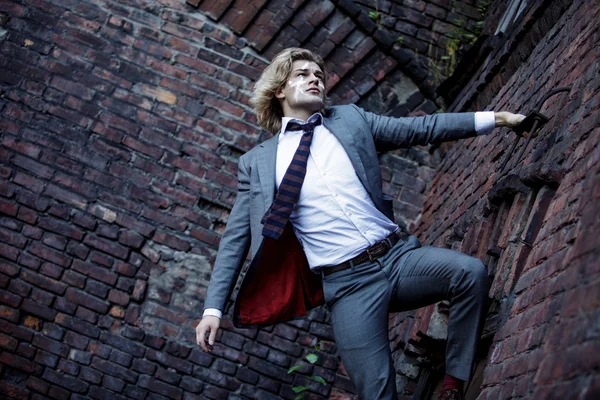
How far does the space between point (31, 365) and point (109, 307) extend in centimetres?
54

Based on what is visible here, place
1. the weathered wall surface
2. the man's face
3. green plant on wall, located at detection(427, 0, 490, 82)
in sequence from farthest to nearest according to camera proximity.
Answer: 1. green plant on wall, located at detection(427, 0, 490, 82)
2. the weathered wall surface
3. the man's face

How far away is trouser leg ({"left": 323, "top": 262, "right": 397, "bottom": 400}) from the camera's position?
2.36m

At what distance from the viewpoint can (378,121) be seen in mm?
2750

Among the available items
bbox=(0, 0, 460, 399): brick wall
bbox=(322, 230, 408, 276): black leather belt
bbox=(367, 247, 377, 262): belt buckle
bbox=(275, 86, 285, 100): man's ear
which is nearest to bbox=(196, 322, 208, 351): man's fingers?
bbox=(322, 230, 408, 276): black leather belt

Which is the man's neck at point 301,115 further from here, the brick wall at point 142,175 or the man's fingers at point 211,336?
the brick wall at point 142,175

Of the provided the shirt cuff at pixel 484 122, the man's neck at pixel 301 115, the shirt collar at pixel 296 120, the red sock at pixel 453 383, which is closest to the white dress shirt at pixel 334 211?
the shirt cuff at pixel 484 122

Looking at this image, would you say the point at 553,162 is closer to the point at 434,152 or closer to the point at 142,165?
the point at 434,152

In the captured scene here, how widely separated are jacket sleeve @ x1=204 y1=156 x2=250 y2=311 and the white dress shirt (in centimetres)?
8

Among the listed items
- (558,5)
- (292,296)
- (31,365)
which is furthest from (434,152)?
(31,365)

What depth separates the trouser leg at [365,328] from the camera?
236 centimetres

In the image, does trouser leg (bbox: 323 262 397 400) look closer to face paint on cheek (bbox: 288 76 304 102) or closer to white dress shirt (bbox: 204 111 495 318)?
white dress shirt (bbox: 204 111 495 318)

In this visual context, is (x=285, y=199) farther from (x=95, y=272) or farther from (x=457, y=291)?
(x=95, y=272)

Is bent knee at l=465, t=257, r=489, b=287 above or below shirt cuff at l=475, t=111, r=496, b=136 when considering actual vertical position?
below

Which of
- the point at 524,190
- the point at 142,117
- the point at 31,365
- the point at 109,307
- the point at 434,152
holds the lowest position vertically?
the point at 31,365
